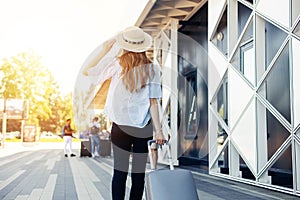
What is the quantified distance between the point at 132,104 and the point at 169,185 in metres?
0.61

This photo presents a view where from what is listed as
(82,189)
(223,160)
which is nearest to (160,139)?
(82,189)

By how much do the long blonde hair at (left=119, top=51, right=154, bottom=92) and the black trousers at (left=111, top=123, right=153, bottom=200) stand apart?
11.2 inches

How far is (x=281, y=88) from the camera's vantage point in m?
5.90

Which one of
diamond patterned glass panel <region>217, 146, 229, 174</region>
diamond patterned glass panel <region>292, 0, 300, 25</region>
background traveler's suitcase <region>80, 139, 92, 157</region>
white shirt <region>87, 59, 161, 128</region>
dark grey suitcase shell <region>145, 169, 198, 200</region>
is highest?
diamond patterned glass panel <region>292, 0, 300, 25</region>

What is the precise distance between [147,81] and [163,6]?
661cm

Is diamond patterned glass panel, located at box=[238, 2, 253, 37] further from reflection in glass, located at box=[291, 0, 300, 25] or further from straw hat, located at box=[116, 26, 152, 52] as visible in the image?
straw hat, located at box=[116, 26, 152, 52]

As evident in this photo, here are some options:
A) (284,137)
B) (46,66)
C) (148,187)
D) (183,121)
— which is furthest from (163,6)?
(46,66)

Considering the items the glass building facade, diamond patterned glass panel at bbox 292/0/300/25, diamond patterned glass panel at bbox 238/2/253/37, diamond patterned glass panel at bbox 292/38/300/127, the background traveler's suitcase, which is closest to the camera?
diamond patterned glass panel at bbox 292/38/300/127

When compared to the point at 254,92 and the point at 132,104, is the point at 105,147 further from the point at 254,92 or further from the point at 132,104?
the point at 132,104

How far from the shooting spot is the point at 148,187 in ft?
7.93

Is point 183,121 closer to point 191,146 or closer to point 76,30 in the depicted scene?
point 191,146

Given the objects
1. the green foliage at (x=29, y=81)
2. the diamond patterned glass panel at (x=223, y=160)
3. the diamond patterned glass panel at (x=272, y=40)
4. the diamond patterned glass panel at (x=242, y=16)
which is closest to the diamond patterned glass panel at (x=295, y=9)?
the diamond patterned glass panel at (x=272, y=40)

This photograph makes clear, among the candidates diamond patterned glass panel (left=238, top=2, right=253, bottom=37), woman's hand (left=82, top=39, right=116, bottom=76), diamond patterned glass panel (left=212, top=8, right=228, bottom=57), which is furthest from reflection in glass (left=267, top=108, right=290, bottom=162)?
woman's hand (left=82, top=39, right=116, bottom=76)

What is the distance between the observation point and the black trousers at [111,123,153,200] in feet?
8.84
